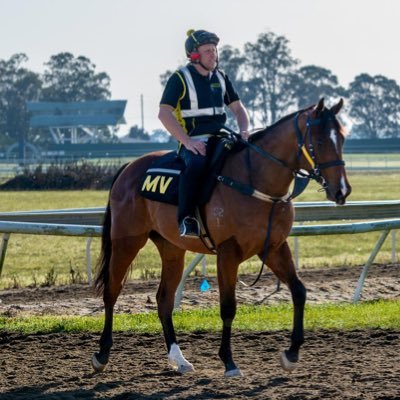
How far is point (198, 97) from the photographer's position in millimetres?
9344

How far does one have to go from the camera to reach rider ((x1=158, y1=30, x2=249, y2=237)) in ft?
30.0

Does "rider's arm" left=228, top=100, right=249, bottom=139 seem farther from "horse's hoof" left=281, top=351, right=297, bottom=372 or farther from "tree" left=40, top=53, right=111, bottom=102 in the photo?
"tree" left=40, top=53, right=111, bottom=102

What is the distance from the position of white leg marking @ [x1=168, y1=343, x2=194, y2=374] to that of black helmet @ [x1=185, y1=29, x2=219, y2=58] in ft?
7.73

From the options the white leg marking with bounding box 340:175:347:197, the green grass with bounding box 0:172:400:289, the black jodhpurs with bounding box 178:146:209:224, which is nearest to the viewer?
the white leg marking with bounding box 340:175:347:197

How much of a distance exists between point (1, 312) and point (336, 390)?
19.4 feet

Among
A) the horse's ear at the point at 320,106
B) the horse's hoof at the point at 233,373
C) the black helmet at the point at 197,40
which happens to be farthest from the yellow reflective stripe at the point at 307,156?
the horse's hoof at the point at 233,373

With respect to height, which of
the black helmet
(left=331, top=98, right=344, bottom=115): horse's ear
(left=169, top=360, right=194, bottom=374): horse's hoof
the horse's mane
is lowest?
(left=169, top=360, right=194, bottom=374): horse's hoof

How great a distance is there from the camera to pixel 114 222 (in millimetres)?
10094

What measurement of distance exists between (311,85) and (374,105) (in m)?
7.21

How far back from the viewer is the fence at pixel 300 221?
12.9 meters

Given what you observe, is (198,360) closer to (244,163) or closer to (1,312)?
(244,163)

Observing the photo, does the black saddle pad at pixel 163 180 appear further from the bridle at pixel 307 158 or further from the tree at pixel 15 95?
the tree at pixel 15 95

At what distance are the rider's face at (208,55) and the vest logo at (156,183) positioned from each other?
95 cm

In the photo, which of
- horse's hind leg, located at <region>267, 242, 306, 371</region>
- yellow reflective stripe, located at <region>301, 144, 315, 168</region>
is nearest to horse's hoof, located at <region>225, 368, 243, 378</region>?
horse's hind leg, located at <region>267, 242, 306, 371</region>
